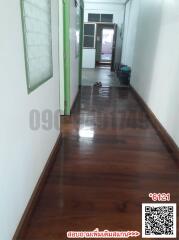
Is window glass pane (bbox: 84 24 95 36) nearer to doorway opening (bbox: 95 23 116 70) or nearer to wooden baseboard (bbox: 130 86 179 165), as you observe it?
doorway opening (bbox: 95 23 116 70)

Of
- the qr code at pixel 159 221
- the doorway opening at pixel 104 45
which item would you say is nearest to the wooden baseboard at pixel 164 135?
the qr code at pixel 159 221

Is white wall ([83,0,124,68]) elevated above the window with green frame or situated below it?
above

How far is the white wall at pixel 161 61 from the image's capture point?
9.15ft

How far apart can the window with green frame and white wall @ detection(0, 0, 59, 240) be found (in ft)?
0.25

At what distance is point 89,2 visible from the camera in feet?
28.2

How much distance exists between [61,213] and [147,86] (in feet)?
10.7

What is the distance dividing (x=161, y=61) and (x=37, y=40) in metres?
2.39

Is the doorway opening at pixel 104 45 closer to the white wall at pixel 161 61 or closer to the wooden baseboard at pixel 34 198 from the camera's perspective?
the white wall at pixel 161 61

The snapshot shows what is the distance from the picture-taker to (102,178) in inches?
84.4

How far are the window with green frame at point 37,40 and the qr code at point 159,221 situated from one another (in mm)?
1367

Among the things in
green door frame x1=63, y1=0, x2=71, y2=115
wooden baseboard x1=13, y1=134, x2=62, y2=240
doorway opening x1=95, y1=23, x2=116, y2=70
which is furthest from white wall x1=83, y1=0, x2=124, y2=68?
Result: wooden baseboard x1=13, y1=134, x2=62, y2=240

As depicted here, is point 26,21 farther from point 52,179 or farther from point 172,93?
point 172,93

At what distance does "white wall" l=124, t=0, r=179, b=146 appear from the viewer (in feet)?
9.15

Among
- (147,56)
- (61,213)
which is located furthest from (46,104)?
(147,56)
